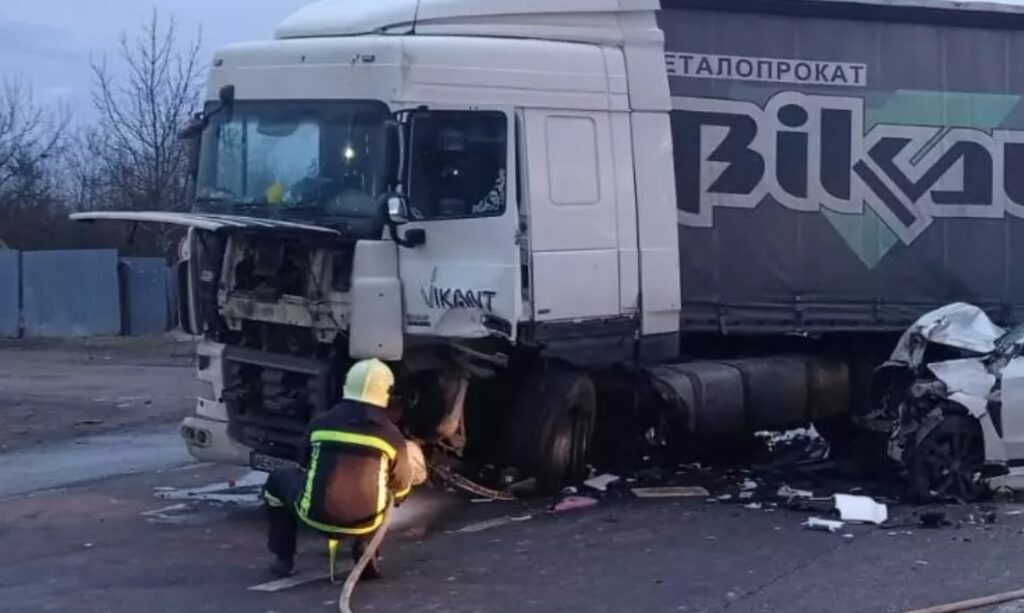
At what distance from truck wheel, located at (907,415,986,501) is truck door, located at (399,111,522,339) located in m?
3.21

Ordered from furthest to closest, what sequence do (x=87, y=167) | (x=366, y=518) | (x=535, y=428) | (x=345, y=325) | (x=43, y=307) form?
(x=87, y=167) → (x=43, y=307) → (x=535, y=428) → (x=345, y=325) → (x=366, y=518)

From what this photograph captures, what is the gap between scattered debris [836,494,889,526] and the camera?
36.3ft

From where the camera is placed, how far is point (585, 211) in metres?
11.4

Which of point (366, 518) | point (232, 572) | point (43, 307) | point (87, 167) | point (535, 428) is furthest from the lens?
point (87, 167)

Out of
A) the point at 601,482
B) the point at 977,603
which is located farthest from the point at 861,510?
the point at 977,603

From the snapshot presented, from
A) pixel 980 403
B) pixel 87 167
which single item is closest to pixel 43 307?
pixel 87 167

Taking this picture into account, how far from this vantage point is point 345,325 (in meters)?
10.7

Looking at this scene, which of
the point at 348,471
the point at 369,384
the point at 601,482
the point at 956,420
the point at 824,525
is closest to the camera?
the point at 348,471

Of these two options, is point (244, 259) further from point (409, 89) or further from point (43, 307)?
point (43, 307)

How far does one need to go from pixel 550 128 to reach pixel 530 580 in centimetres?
350

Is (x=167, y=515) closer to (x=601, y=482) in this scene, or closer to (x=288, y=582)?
(x=288, y=582)

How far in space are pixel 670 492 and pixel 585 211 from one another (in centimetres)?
235

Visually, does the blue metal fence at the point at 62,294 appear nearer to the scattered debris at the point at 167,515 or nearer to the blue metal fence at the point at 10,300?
the blue metal fence at the point at 10,300

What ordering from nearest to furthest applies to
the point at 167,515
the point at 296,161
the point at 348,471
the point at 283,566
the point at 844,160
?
the point at 348,471 < the point at 283,566 < the point at 296,161 < the point at 167,515 < the point at 844,160
